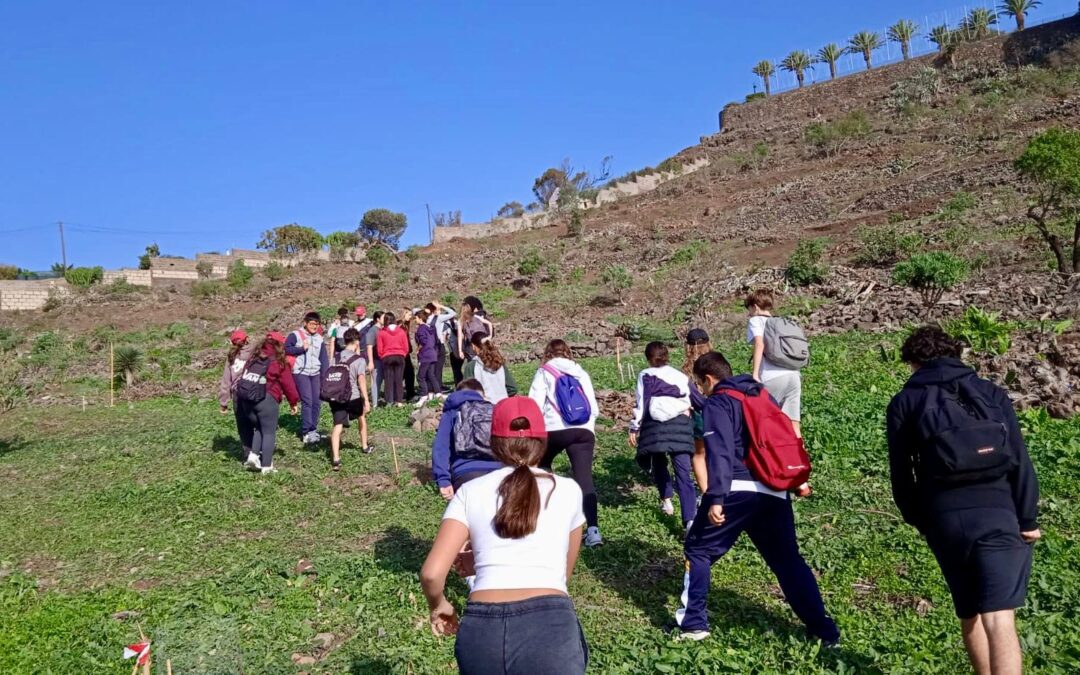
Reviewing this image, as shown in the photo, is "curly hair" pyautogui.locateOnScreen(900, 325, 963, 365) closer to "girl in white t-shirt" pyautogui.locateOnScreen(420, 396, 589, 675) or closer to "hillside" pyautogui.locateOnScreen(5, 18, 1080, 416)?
"girl in white t-shirt" pyautogui.locateOnScreen(420, 396, 589, 675)

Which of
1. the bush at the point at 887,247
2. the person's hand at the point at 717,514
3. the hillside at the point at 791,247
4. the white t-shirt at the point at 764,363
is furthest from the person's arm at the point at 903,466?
the bush at the point at 887,247

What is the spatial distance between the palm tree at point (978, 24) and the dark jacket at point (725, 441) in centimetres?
6183

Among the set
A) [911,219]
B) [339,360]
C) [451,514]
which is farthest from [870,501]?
[911,219]

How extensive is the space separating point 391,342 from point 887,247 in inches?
616

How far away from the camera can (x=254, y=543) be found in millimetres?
6395

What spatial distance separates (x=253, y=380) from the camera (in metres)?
7.98

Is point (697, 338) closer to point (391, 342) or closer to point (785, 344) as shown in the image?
point (785, 344)

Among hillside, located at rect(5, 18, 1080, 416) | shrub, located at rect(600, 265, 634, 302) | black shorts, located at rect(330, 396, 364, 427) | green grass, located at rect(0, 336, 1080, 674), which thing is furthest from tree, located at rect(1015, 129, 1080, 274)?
black shorts, located at rect(330, 396, 364, 427)

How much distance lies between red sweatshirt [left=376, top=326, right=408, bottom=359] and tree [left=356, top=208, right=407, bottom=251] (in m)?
60.6

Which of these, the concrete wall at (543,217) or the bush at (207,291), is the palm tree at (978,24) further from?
the bush at (207,291)

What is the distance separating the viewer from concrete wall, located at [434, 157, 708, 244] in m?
51.2

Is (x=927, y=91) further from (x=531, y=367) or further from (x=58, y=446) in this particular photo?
(x=58, y=446)

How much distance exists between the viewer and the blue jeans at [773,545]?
4.03m

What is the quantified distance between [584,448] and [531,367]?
1048 centimetres
